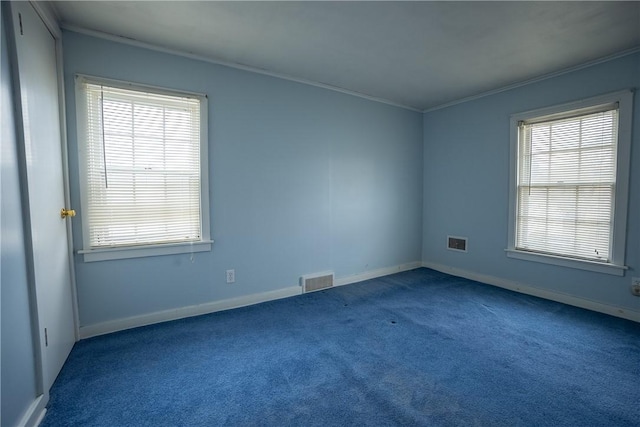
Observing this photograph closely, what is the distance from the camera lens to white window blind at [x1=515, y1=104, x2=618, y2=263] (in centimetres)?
295

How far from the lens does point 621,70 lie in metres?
2.80

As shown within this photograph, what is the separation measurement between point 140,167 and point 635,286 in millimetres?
4612

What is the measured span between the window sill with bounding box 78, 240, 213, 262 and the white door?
0.17 meters

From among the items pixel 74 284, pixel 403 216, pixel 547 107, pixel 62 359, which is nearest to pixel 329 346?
pixel 62 359

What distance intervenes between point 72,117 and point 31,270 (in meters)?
1.31

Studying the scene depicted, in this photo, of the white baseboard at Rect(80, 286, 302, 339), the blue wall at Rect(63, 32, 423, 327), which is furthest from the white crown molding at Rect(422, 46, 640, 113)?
the white baseboard at Rect(80, 286, 302, 339)

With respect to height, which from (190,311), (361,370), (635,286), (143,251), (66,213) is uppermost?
(66,213)

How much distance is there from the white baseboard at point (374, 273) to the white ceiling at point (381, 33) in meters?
2.47

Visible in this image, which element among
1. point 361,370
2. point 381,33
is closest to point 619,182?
point 381,33

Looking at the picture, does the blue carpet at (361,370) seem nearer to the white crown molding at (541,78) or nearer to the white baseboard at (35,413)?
the white baseboard at (35,413)

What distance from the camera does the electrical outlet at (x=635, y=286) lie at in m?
2.75

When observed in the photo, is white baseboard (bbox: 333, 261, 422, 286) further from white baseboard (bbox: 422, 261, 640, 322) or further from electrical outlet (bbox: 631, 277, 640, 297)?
electrical outlet (bbox: 631, 277, 640, 297)

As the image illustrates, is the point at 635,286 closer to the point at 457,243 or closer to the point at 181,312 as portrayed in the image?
the point at 457,243

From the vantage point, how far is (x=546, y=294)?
336 centimetres
